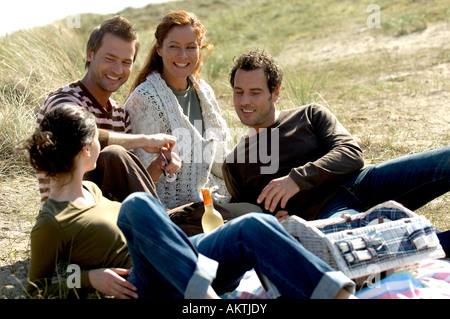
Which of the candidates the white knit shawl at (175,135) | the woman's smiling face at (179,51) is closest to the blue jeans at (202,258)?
the white knit shawl at (175,135)

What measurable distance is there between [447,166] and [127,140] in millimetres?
1854

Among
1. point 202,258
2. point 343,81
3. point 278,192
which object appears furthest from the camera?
point 343,81

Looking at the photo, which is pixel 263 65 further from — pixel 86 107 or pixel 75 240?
pixel 75 240

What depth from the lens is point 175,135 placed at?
162 inches

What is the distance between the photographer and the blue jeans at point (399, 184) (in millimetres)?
3498

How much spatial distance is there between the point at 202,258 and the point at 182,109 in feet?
5.97

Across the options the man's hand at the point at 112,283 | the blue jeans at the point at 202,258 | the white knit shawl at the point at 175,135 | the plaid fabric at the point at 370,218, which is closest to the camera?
the blue jeans at the point at 202,258

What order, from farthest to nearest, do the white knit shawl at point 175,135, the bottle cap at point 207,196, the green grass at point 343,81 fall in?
1. the green grass at point 343,81
2. the white knit shawl at point 175,135
3. the bottle cap at point 207,196

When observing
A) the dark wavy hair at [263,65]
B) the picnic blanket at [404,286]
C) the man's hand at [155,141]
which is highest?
the dark wavy hair at [263,65]

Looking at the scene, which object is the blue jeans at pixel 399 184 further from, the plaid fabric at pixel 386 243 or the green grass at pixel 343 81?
the green grass at pixel 343 81

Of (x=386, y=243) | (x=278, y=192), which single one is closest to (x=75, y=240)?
(x=278, y=192)

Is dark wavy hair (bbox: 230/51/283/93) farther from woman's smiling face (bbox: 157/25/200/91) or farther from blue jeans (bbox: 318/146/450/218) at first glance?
blue jeans (bbox: 318/146/450/218)

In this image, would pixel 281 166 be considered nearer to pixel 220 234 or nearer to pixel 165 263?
pixel 220 234

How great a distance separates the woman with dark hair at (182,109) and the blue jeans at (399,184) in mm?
891
